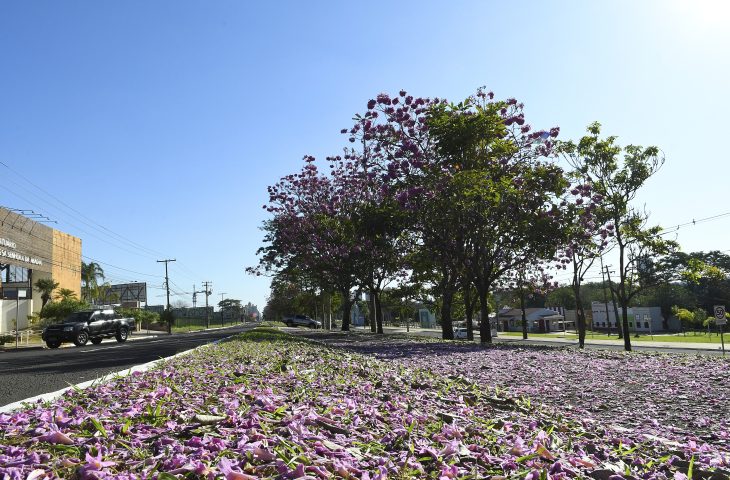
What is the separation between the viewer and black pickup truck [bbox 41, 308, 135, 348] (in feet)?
86.4

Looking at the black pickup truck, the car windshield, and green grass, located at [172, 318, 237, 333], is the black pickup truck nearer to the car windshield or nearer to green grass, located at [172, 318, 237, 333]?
the car windshield

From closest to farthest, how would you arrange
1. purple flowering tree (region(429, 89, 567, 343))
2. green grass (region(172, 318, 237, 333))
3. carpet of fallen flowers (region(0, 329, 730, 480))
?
1. carpet of fallen flowers (region(0, 329, 730, 480))
2. purple flowering tree (region(429, 89, 567, 343))
3. green grass (region(172, 318, 237, 333))

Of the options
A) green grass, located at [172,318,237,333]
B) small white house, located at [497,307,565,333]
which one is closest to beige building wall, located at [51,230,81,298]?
green grass, located at [172,318,237,333]

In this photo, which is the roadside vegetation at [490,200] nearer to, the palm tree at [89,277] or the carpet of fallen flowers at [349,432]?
the carpet of fallen flowers at [349,432]

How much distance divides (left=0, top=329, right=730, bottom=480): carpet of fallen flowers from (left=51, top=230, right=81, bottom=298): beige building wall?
5550cm

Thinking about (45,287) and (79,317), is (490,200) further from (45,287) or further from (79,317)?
(45,287)

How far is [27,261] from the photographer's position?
154ft

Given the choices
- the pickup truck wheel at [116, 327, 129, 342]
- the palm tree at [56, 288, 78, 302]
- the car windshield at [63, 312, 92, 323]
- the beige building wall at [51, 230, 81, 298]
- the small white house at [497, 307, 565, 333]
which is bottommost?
the small white house at [497, 307, 565, 333]

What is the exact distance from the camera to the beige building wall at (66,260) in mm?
53656

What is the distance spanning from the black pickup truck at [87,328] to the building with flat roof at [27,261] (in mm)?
14331

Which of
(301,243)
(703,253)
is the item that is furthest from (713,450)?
(703,253)

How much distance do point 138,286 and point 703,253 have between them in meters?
115

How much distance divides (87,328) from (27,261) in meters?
25.6

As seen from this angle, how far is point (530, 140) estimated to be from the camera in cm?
1848
